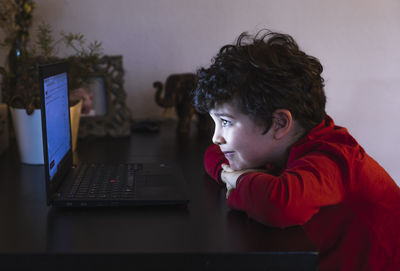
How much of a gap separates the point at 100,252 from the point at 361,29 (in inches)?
67.0

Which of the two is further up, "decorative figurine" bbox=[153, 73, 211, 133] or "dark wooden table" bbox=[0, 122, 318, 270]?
"decorative figurine" bbox=[153, 73, 211, 133]

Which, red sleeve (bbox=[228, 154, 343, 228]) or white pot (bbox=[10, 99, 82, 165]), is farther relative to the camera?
white pot (bbox=[10, 99, 82, 165])

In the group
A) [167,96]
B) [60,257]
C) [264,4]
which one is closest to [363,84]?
[264,4]

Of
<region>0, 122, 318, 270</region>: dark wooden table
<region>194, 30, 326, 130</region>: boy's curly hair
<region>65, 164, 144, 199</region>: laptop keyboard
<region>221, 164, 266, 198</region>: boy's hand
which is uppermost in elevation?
<region>194, 30, 326, 130</region>: boy's curly hair

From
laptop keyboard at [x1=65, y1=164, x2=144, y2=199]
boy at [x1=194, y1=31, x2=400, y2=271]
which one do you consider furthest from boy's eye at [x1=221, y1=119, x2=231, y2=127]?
laptop keyboard at [x1=65, y1=164, x2=144, y2=199]

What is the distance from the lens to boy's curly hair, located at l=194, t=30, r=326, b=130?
2.90 feet

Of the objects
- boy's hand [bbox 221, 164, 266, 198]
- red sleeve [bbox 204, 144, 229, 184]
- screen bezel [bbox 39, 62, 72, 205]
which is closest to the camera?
screen bezel [bbox 39, 62, 72, 205]

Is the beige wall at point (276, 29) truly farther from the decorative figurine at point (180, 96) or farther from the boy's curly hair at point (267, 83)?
the boy's curly hair at point (267, 83)

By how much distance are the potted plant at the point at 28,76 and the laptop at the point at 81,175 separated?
0.13m

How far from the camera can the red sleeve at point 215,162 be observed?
3.51 feet

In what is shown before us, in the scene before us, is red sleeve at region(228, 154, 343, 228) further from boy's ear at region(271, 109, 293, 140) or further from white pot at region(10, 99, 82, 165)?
white pot at region(10, 99, 82, 165)

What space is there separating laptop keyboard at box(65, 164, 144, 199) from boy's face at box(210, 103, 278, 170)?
231mm

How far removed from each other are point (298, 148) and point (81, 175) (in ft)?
1.74

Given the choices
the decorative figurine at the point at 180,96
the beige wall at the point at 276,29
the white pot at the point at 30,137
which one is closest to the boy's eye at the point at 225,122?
the white pot at the point at 30,137
